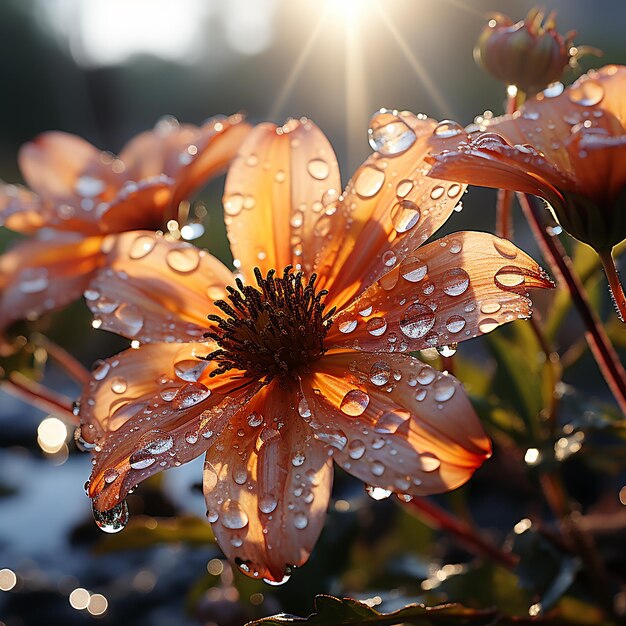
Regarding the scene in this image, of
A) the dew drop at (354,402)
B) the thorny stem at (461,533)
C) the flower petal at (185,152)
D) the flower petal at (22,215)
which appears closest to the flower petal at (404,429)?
the dew drop at (354,402)

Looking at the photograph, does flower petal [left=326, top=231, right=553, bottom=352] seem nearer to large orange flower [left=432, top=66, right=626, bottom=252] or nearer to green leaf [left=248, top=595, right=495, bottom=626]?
large orange flower [left=432, top=66, right=626, bottom=252]

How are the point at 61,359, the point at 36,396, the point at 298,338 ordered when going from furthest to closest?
1. the point at 61,359
2. the point at 36,396
3. the point at 298,338

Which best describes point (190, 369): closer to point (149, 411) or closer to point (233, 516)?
point (149, 411)

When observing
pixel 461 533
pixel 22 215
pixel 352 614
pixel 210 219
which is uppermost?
pixel 22 215

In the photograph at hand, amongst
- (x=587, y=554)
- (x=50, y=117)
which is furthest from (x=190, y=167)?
(x=50, y=117)

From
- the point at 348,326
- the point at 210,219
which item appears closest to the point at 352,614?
the point at 348,326

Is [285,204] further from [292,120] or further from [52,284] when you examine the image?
[52,284]

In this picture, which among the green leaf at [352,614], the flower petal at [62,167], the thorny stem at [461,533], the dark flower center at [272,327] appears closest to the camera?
the green leaf at [352,614]

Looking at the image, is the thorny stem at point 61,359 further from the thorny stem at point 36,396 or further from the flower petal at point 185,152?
the flower petal at point 185,152
